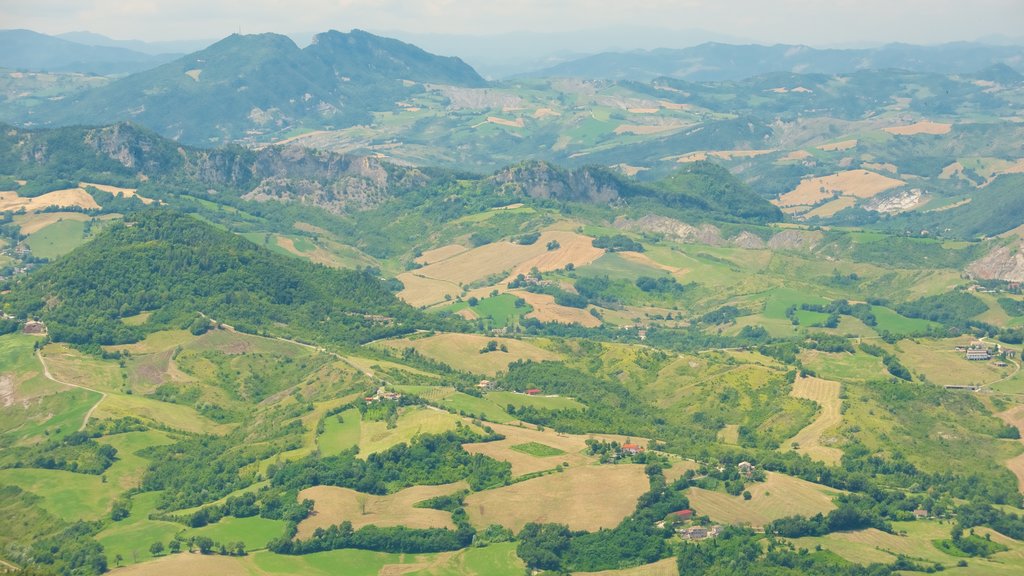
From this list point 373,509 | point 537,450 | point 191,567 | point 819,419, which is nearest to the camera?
point 191,567

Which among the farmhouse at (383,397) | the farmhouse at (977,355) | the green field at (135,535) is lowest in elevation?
the green field at (135,535)

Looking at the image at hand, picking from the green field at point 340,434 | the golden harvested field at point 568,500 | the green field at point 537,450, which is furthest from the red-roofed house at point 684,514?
the green field at point 340,434

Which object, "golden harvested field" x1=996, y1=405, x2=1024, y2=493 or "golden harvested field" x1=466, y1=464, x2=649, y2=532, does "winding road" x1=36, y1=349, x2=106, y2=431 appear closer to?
"golden harvested field" x1=466, y1=464, x2=649, y2=532

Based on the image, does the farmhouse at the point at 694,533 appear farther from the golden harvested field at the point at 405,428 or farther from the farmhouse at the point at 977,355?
the farmhouse at the point at 977,355

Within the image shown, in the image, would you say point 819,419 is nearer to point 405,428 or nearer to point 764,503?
point 764,503

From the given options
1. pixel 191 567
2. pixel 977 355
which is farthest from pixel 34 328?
pixel 977 355

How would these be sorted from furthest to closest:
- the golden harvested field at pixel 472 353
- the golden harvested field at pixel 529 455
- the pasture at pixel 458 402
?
1. the golden harvested field at pixel 472 353
2. the pasture at pixel 458 402
3. the golden harvested field at pixel 529 455
